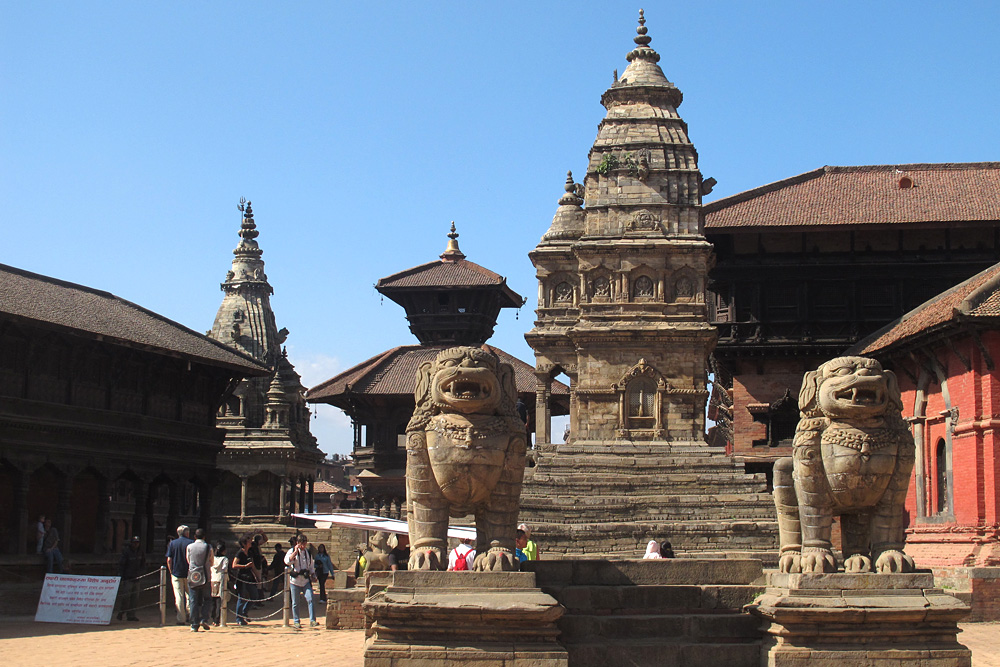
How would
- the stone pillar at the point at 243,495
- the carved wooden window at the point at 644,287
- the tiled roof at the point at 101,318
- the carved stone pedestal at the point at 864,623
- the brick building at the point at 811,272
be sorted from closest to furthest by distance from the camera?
the carved stone pedestal at the point at 864,623
the tiled roof at the point at 101,318
the carved wooden window at the point at 644,287
the brick building at the point at 811,272
the stone pillar at the point at 243,495

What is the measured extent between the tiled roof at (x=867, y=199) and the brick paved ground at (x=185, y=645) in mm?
21800

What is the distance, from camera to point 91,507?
104 ft

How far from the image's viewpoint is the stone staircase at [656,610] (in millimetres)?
11484

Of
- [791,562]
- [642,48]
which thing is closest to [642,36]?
[642,48]

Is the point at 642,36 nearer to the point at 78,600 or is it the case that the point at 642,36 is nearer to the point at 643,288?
the point at 643,288

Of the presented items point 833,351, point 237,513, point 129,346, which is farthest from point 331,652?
point 237,513

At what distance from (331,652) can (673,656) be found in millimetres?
5361

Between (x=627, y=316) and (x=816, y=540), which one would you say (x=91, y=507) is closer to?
(x=627, y=316)

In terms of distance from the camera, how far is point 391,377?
54812mm

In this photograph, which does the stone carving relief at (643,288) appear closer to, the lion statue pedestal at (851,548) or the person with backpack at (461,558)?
the person with backpack at (461,558)

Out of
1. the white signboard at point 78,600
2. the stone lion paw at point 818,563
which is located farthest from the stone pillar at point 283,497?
the stone lion paw at point 818,563

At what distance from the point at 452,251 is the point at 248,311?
10890 mm

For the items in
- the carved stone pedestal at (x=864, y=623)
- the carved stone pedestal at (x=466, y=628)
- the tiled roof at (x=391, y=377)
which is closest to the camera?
the carved stone pedestal at (x=466, y=628)

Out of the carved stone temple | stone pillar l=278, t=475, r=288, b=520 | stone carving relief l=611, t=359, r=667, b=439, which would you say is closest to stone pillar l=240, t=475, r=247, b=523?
stone pillar l=278, t=475, r=288, b=520
